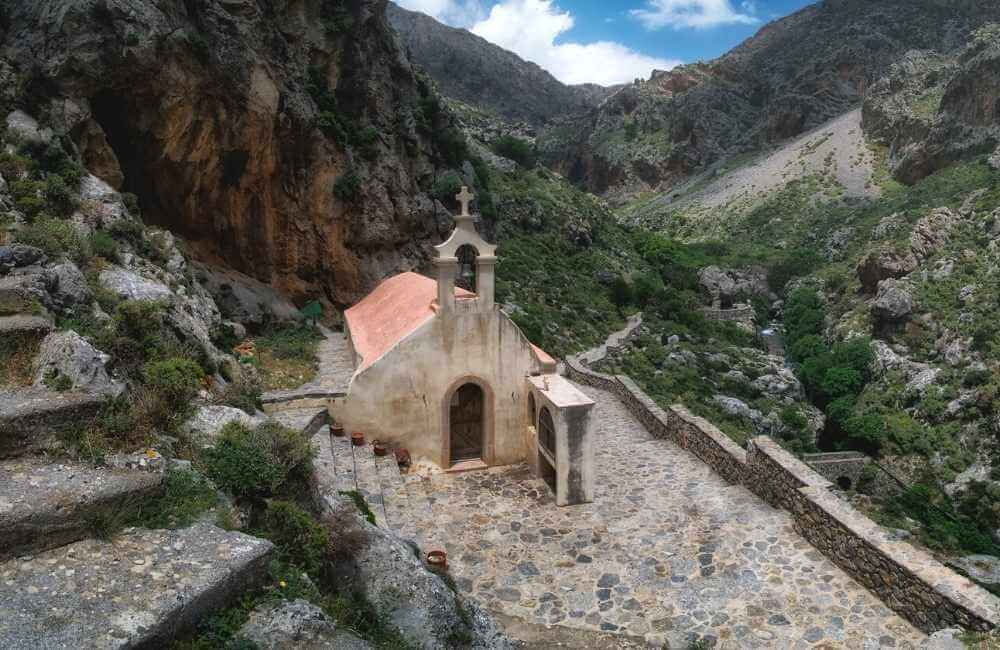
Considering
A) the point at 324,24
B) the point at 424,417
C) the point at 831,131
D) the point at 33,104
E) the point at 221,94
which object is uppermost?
the point at 831,131

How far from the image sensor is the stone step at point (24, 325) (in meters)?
7.05

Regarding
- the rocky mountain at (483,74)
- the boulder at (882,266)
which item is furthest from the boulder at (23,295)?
the rocky mountain at (483,74)

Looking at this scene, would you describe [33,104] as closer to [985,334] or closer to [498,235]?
[498,235]

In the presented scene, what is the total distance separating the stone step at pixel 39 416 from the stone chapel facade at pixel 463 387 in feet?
24.8

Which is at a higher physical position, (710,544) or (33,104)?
(33,104)

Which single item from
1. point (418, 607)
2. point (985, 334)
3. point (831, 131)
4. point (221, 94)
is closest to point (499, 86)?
point (831, 131)

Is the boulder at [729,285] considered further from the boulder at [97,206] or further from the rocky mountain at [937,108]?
the boulder at [97,206]

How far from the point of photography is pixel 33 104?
16.2 meters

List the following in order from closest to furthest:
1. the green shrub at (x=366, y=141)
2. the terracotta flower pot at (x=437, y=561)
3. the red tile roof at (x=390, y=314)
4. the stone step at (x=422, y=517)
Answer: the terracotta flower pot at (x=437, y=561) → the stone step at (x=422, y=517) → the red tile roof at (x=390, y=314) → the green shrub at (x=366, y=141)

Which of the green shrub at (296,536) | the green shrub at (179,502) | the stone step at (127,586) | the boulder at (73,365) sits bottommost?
the green shrub at (296,536)

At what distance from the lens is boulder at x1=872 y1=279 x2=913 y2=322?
142ft

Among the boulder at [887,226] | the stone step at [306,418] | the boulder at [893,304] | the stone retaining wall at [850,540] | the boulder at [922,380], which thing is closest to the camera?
the stone retaining wall at [850,540]

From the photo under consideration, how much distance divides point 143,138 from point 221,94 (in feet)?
9.55

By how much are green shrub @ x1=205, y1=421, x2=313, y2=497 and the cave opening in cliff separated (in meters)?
15.5
